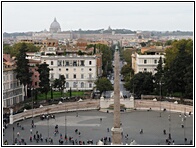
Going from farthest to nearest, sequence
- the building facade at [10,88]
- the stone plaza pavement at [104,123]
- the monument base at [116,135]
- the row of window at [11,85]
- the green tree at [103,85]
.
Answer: the green tree at [103,85]
the row of window at [11,85]
the building facade at [10,88]
the stone plaza pavement at [104,123]
the monument base at [116,135]

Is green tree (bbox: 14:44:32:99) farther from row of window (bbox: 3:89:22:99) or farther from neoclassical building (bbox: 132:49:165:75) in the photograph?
neoclassical building (bbox: 132:49:165:75)

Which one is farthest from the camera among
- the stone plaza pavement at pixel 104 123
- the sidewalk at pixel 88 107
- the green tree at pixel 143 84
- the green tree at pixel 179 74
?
the green tree at pixel 143 84

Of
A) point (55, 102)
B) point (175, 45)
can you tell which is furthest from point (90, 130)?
point (175, 45)

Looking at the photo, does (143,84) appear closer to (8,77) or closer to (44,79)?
(44,79)

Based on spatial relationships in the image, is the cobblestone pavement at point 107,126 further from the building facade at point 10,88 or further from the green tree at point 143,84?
the green tree at point 143,84

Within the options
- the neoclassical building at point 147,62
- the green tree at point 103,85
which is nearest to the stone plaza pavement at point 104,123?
the green tree at point 103,85

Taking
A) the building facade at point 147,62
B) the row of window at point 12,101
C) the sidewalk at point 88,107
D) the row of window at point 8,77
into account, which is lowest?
the sidewalk at point 88,107

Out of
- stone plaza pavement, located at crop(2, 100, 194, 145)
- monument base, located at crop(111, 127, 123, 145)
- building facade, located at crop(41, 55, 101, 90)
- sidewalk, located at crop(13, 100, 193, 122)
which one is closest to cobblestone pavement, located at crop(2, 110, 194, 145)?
stone plaza pavement, located at crop(2, 100, 194, 145)

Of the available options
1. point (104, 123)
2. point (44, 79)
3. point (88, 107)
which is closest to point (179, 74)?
point (88, 107)
